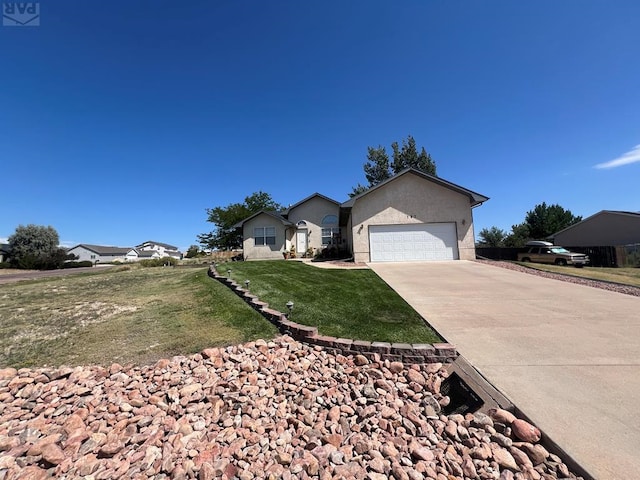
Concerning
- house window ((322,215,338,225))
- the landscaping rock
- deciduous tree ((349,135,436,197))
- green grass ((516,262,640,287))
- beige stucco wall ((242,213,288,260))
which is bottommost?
the landscaping rock

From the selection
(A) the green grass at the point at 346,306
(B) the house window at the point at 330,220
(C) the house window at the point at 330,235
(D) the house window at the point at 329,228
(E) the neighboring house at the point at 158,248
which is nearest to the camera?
(A) the green grass at the point at 346,306

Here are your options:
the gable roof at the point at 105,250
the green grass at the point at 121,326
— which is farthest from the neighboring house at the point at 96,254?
the green grass at the point at 121,326

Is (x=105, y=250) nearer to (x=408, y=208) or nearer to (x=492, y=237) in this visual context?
(x=408, y=208)

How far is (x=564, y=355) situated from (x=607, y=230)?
101 feet

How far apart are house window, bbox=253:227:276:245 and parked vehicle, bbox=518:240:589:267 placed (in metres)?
18.9

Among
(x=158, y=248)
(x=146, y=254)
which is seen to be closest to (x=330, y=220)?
(x=146, y=254)

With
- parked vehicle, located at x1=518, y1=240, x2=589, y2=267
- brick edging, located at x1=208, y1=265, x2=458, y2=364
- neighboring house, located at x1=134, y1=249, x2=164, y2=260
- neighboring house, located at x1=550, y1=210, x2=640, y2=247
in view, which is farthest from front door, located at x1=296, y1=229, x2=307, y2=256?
neighboring house, located at x1=134, y1=249, x2=164, y2=260

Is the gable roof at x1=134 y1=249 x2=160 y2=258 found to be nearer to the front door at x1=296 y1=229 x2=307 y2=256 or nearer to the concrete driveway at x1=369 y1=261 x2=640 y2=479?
the front door at x1=296 y1=229 x2=307 y2=256

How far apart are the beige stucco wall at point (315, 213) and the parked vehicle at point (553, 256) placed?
544 inches

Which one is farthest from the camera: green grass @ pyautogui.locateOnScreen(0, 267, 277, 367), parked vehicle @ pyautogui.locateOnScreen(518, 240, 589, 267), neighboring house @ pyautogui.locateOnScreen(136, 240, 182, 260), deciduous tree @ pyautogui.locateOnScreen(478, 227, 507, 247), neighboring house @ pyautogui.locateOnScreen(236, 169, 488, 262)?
neighboring house @ pyautogui.locateOnScreen(136, 240, 182, 260)

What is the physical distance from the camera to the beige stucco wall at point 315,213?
21859 mm

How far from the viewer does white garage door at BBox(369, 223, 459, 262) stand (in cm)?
1530

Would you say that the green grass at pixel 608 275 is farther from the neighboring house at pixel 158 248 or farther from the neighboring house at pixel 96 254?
the neighboring house at pixel 158 248

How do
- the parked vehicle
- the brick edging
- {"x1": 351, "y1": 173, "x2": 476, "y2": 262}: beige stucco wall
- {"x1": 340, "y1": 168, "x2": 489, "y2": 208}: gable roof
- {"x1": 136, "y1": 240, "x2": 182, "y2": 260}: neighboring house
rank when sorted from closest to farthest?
the brick edging → {"x1": 340, "y1": 168, "x2": 489, "y2": 208}: gable roof → {"x1": 351, "y1": 173, "x2": 476, "y2": 262}: beige stucco wall → the parked vehicle → {"x1": 136, "y1": 240, "x2": 182, "y2": 260}: neighboring house
